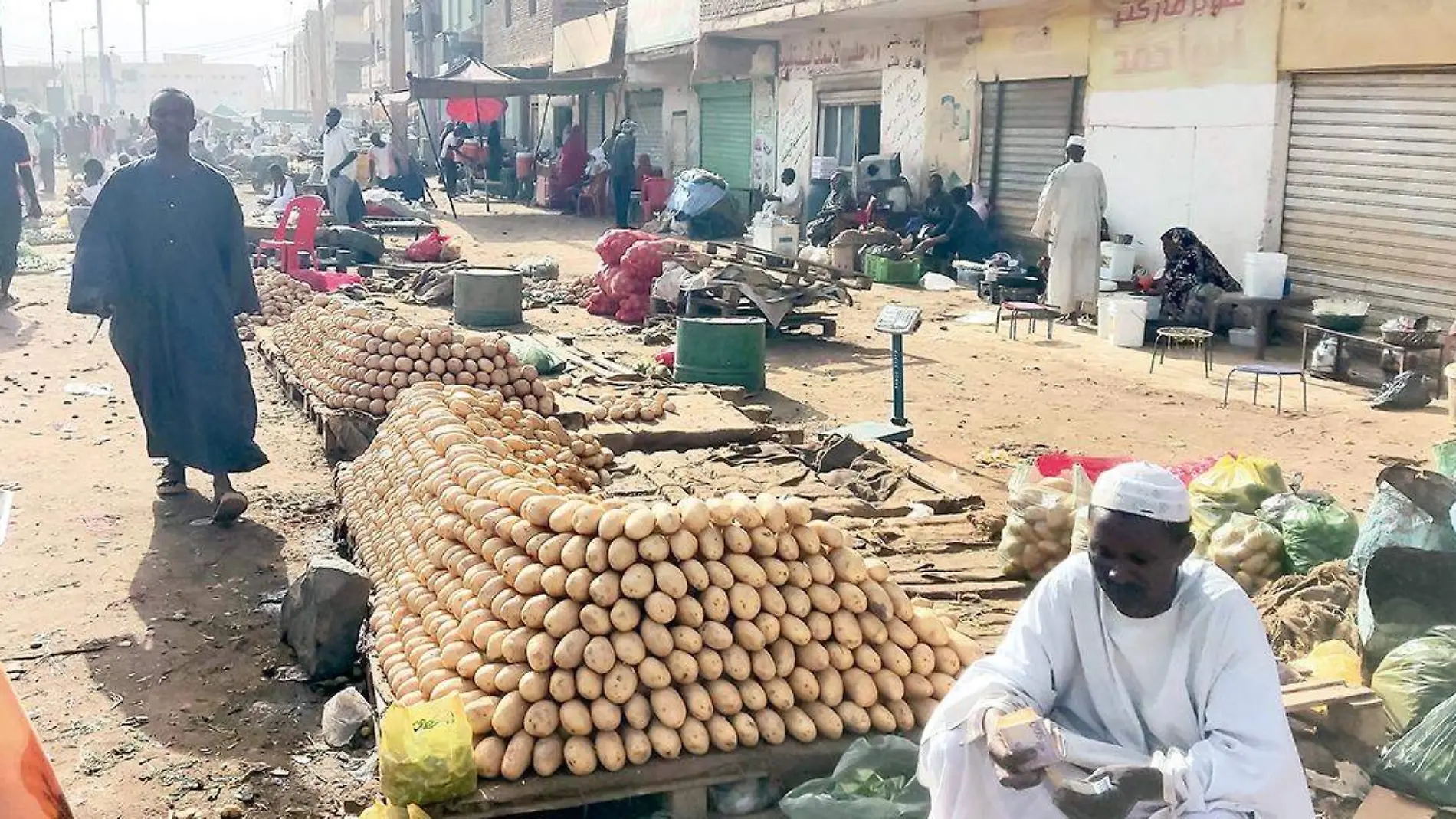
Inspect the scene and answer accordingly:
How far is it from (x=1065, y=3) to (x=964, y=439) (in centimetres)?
856

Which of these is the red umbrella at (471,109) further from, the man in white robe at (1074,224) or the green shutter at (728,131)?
the man in white robe at (1074,224)

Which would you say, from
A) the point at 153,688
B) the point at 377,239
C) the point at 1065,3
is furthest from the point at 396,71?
the point at 153,688

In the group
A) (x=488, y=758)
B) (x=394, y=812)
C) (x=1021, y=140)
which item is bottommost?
(x=394, y=812)

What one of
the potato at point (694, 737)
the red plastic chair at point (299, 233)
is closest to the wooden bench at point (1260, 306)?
the potato at point (694, 737)

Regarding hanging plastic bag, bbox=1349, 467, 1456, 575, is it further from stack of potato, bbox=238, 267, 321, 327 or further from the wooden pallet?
stack of potato, bbox=238, 267, 321, 327

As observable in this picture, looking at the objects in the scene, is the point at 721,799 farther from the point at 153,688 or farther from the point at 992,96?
the point at 992,96

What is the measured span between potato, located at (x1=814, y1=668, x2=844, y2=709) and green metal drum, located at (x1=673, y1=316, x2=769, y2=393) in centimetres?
571

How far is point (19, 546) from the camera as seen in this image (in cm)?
600

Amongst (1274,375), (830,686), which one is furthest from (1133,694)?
(1274,375)

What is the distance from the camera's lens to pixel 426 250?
56.2 ft

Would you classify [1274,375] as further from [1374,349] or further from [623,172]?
[623,172]

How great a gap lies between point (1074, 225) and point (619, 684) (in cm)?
1015

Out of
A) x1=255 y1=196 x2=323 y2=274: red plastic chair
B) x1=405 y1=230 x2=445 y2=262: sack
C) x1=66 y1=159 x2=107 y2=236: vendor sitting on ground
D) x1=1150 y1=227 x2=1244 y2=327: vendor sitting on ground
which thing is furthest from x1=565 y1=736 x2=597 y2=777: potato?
x1=66 y1=159 x2=107 y2=236: vendor sitting on ground

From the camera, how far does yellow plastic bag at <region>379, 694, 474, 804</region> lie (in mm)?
3105
